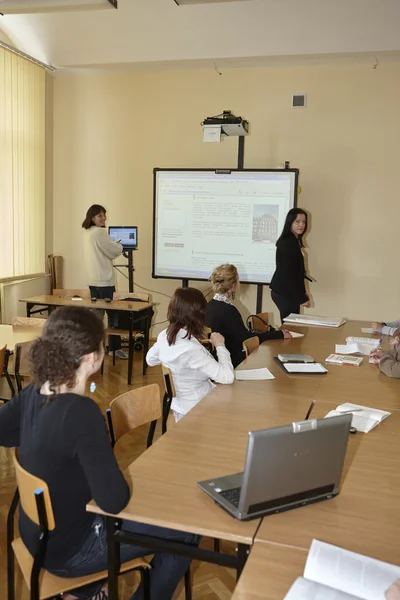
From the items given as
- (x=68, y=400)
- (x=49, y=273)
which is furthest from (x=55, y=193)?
(x=68, y=400)

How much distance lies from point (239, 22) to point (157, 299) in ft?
10.8

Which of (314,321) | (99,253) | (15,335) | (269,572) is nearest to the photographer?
(269,572)

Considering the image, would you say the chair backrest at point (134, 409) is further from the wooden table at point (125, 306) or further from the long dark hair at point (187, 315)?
the wooden table at point (125, 306)

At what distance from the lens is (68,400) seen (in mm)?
1444

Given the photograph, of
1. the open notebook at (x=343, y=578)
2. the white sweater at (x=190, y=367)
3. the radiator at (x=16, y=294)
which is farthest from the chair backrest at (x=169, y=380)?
the radiator at (x=16, y=294)

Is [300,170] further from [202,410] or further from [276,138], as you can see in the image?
[202,410]

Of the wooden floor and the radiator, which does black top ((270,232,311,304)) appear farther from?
the radiator

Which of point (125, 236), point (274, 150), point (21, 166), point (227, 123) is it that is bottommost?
point (125, 236)

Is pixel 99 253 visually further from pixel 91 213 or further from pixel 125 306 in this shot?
Answer: pixel 125 306

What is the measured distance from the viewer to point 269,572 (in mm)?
1178

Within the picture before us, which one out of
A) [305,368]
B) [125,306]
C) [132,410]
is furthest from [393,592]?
[125,306]

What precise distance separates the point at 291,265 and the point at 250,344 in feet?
5.03

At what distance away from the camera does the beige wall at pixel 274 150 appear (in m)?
5.91

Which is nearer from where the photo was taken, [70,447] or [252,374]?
[70,447]
